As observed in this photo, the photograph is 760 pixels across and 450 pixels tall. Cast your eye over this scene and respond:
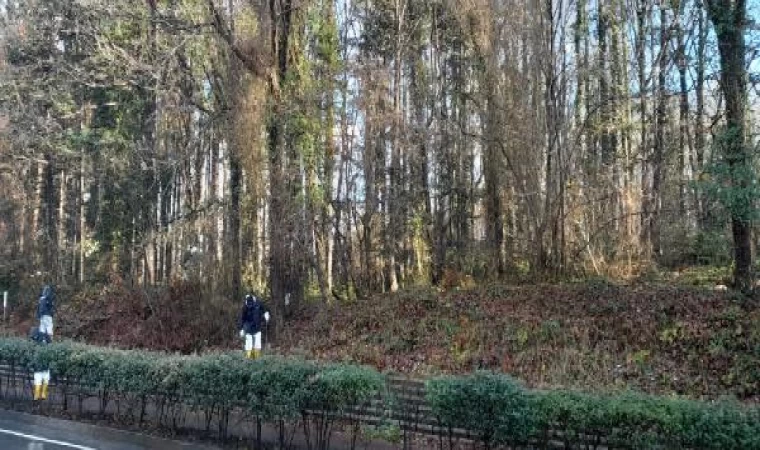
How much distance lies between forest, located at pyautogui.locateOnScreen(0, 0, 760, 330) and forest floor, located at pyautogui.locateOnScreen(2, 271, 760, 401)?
1.57m

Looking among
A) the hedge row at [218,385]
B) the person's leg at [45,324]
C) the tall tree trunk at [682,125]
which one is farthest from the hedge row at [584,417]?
the tall tree trunk at [682,125]

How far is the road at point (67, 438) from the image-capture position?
37.3ft

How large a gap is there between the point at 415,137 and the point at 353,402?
1435 cm

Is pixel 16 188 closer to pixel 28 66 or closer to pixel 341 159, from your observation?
pixel 28 66

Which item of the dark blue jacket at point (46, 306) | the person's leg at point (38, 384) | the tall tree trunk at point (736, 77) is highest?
the tall tree trunk at point (736, 77)

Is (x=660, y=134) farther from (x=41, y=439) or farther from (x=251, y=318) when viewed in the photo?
(x=41, y=439)

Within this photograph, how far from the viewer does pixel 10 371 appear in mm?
16328

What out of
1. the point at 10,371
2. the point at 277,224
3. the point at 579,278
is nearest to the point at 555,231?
the point at 579,278

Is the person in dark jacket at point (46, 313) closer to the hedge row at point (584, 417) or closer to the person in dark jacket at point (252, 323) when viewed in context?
the person in dark jacket at point (252, 323)

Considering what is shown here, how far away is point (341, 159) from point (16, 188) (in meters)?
21.1

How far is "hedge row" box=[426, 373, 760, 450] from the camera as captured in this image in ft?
24.4

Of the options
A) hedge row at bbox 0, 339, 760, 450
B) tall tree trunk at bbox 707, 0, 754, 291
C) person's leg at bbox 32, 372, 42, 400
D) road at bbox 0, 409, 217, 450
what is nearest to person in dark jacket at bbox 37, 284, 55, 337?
hedge row at bbox 0, 339, 760, 450

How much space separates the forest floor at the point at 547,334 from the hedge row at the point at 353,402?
4.18 m

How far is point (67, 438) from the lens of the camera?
12.4 m
